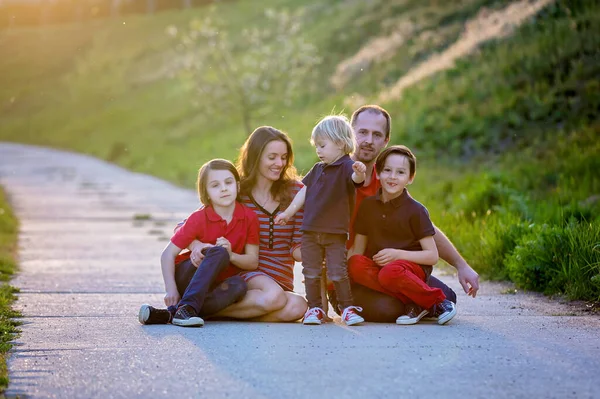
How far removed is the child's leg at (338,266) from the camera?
6.82m

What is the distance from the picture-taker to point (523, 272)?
8.91 m

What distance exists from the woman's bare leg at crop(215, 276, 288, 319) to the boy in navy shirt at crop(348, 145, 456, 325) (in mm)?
579

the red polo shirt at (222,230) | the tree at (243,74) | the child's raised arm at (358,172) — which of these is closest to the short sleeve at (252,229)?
the red polo shirt at (222,230)

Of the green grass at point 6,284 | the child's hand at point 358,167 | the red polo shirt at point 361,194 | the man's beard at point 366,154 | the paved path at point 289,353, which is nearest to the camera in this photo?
the paved path at point 289,353

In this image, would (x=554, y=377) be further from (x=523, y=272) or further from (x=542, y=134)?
(x=542, y=134)

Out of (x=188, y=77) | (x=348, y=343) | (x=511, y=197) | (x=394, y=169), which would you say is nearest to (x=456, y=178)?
(x=511, y=197)

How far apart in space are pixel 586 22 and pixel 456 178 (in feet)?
20.8

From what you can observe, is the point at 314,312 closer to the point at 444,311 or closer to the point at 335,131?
the point at 444,311

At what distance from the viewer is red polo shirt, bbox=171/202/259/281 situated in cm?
717

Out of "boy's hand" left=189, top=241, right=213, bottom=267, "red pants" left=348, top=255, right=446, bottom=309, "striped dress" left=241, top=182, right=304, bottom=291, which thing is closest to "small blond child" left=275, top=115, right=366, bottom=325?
"red pants" left=348, top=255, right=446, bottom=309

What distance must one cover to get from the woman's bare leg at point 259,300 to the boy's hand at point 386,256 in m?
0.76

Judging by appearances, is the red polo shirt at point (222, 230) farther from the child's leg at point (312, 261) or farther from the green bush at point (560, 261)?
the green bush at point (560, 261)

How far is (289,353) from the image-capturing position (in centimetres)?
563

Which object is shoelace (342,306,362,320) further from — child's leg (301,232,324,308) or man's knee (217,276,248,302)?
man's knee (217,276,248,302)
